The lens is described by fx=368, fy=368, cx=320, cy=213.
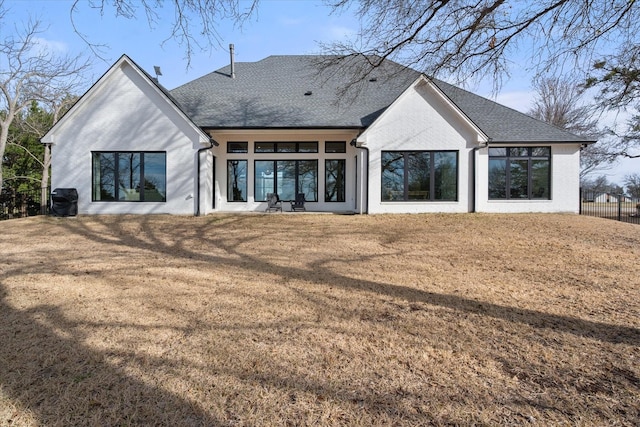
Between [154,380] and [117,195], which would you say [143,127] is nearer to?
[117,195]

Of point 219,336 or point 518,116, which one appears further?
point 518,116

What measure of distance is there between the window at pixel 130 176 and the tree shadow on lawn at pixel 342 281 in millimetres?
2556

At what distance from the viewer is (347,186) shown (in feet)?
→ 52.5

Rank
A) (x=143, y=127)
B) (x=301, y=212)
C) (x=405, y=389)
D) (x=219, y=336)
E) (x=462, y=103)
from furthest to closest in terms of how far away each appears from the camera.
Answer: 1. (x=462, y=103)
2. (x=301, y=212)
3. (x=143, y=127)
4. (x=219, y=336)
5. (x=405, y=389)

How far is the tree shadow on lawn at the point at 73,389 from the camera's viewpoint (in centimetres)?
253

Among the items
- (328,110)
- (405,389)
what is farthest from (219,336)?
(328,110)

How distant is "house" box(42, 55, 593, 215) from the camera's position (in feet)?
46.1

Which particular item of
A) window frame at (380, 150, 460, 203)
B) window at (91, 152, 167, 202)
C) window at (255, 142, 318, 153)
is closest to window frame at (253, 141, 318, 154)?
window at (255, 142, 318, 153)

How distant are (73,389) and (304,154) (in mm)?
13717

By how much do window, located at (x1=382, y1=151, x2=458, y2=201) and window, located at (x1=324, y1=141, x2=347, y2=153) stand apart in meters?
2.33

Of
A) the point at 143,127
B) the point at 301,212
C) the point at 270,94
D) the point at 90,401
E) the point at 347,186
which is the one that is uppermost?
the point at 270,94

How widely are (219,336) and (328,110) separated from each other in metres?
13.6

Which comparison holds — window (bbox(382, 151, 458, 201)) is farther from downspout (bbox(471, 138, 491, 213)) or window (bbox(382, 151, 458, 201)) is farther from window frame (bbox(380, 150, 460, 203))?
downspout (bbox(471, 138, 491, 213))

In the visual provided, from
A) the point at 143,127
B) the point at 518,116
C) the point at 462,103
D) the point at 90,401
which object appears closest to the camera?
the point at 90,401
